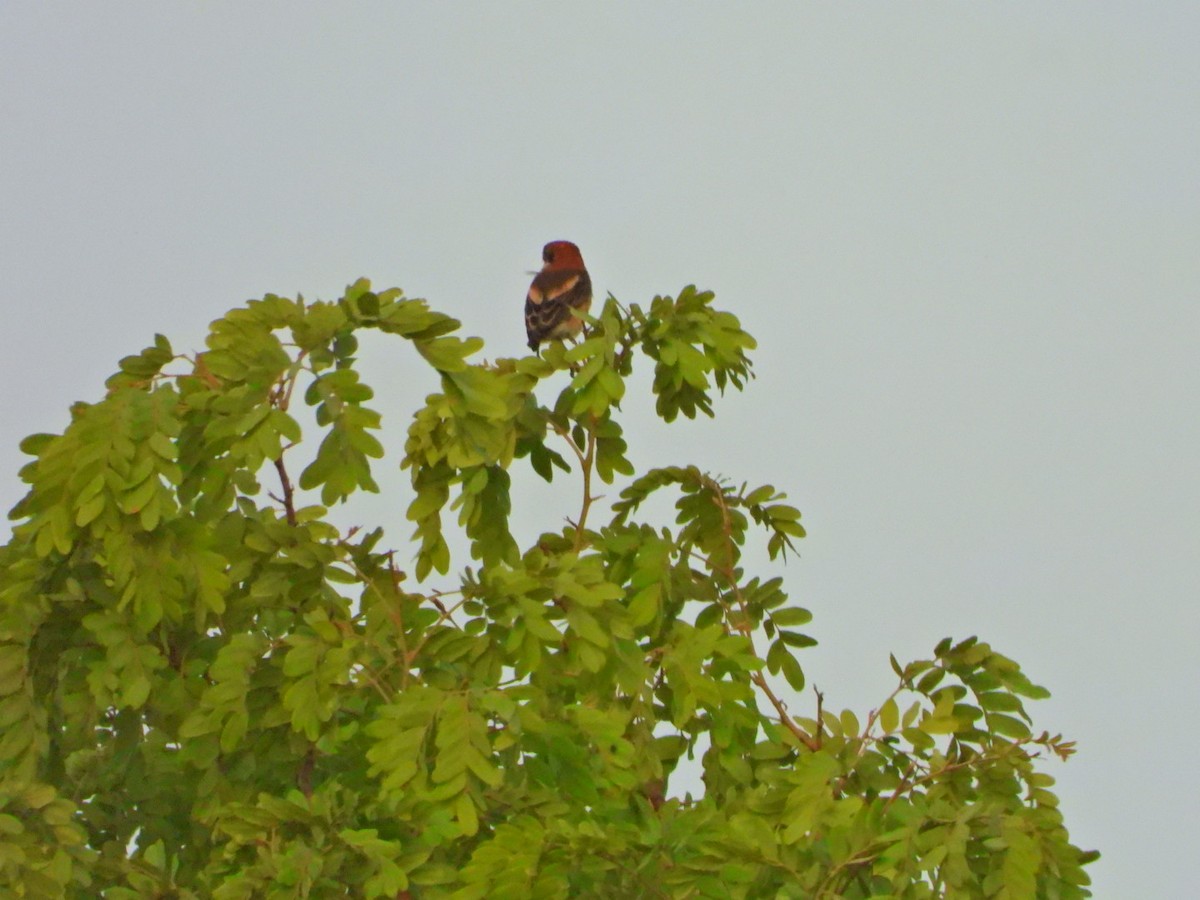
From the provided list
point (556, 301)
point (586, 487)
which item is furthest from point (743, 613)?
point (556, 301)

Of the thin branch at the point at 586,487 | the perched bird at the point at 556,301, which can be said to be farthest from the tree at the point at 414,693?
the perched bird at the point at 556,301

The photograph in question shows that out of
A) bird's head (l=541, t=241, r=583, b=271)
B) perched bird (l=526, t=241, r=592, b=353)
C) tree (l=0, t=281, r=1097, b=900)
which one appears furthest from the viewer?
bird's head (l=541, t=241, r=583, b=271)

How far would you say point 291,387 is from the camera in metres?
5.79

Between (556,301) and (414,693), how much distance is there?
17.0 ft

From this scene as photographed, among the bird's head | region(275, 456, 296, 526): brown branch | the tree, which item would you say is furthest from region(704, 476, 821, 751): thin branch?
the bird's head

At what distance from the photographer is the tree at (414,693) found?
18.4ft

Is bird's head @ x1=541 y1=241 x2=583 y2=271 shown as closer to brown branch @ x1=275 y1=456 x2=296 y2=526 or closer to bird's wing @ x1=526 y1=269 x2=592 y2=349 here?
bird's wing @ x1=526 y1=269 x2=592 y2=349

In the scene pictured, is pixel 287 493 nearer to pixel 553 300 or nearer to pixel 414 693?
pixel 414 693

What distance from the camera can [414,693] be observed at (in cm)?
559

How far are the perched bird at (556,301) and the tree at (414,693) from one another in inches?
138

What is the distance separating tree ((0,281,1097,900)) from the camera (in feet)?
18.4

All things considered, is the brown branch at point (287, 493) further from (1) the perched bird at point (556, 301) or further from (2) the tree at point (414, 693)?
(1) the perched bird at point (556, 301)

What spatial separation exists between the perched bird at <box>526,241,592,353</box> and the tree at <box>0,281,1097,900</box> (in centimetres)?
351

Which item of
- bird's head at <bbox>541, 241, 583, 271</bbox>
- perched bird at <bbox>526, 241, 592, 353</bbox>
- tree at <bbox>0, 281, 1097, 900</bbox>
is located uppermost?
bird's head at <bbox>541, 241, 583, 271</bbox>
